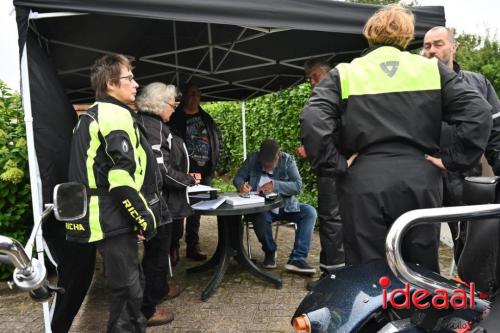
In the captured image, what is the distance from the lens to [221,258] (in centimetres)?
425

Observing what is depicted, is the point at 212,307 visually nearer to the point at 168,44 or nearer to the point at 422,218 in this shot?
the point at 168,44

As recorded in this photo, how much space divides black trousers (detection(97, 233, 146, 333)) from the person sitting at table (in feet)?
6.35

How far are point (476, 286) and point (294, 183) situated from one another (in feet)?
10.0

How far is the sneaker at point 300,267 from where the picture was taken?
4480 mm

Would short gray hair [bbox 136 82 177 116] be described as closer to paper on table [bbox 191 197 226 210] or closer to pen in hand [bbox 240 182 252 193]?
paper on table [bbox 191 197 226 210]

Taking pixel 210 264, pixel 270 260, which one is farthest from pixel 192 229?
pixel 270 260

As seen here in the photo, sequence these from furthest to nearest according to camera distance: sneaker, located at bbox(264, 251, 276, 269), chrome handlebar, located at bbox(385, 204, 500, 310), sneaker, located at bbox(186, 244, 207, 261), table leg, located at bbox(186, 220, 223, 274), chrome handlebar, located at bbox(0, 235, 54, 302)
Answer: sneaker, located at bbox(186, 244, 207, 261), sneaker, located at bbox(264, 251, 276, 269), table leg, located at bbox(186, 220, 223, 274), chrome handlebar, located at bbox(385, 204, 500, 310), chrome handlebar, located at bbox(0, 235, 54, 302)

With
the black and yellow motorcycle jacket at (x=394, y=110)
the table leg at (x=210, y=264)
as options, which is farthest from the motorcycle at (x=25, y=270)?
the table leg at (x=210, y=264)

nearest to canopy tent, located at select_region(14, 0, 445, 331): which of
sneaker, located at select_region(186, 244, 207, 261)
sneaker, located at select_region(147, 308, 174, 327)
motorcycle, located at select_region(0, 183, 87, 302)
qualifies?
sneaker, located at select_region(147, 308, 174, 327)

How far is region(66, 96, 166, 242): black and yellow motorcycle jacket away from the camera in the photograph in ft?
8.33

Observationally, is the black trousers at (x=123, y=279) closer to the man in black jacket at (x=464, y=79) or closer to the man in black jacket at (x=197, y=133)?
the man in black jacket at (x=464, y=79)

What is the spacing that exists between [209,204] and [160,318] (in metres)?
1.01

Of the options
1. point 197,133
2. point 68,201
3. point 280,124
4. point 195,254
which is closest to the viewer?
point 68,201

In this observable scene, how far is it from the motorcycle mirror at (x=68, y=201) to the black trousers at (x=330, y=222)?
8.19 feet
